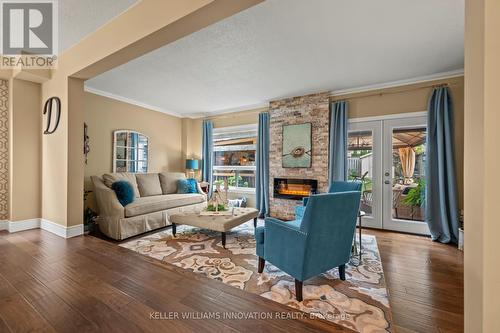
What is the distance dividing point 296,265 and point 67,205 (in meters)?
3.35

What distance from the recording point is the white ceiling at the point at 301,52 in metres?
2.11

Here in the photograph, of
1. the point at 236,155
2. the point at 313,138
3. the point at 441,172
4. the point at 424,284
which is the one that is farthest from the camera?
the point at 236,155

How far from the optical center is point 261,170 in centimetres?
511

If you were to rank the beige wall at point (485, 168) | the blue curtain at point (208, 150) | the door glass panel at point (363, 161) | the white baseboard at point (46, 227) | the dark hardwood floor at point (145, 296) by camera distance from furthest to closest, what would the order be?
the blue curtain at point (208, 150) < the door glass panel at point (363, 161) < the white baseboard at point (46, 227) < the dark hardwood floor at point (145, 296) < the beige wall at point (485, 168)

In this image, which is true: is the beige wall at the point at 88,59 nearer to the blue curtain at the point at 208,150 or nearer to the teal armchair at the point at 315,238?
the teal armchair at the point at 315,238

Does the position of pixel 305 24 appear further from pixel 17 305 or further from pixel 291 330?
pixel 17 305

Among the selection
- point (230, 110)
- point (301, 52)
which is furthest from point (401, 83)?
point (230, 110)

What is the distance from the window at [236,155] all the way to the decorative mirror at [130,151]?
176cm

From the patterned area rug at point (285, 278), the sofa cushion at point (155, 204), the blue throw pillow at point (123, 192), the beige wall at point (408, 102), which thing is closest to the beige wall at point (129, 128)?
the blue throw pillow at point (123, 192)

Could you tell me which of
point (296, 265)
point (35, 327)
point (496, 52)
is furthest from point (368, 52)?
point (35, 327)

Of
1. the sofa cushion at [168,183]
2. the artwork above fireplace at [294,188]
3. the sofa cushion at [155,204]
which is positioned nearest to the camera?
the sofa cushion at [155,204]

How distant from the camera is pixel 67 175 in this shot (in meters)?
3.16

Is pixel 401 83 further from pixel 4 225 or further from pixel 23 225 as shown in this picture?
pixel 4 225

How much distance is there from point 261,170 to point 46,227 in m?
3.99
